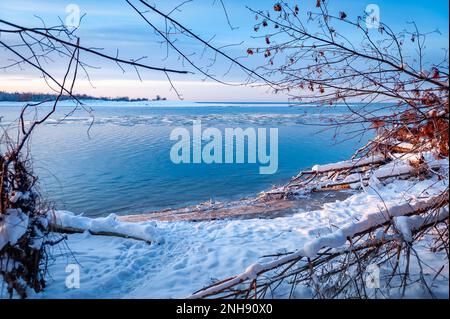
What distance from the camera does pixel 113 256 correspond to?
4766 mm

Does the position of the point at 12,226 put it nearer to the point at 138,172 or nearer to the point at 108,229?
the point at 108,229

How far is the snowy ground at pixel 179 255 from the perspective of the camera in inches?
145

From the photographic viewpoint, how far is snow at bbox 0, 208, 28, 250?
3.00 meters

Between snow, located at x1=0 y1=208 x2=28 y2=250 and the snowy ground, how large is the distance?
2.37 feet

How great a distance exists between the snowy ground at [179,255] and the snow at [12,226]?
721 millimetres

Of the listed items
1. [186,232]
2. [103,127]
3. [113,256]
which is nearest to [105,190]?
[186,232]

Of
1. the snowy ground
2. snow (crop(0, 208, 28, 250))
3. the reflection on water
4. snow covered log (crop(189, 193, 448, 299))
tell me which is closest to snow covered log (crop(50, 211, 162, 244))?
the snowy ground

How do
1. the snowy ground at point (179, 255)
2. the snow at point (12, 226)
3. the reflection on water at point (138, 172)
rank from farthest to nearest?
1. the reflection on water at point (138, 172)
2. the snowy ground at point (179, 255)
3. the snow at point (12, 226)

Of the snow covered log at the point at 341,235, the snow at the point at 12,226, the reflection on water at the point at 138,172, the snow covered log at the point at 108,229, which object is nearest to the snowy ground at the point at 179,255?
the snow covered log at the point at 108,229

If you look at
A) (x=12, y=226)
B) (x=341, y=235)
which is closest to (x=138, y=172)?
(x=12, y=226)

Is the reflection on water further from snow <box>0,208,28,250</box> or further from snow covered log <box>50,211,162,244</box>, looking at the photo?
snow <box>0,208,28,250</box>

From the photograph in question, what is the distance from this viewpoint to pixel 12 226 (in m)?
3.02

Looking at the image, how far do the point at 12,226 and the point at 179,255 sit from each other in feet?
7.92

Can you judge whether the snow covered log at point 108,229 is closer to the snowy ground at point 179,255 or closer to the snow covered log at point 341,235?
the snowy ground at point 179,255
